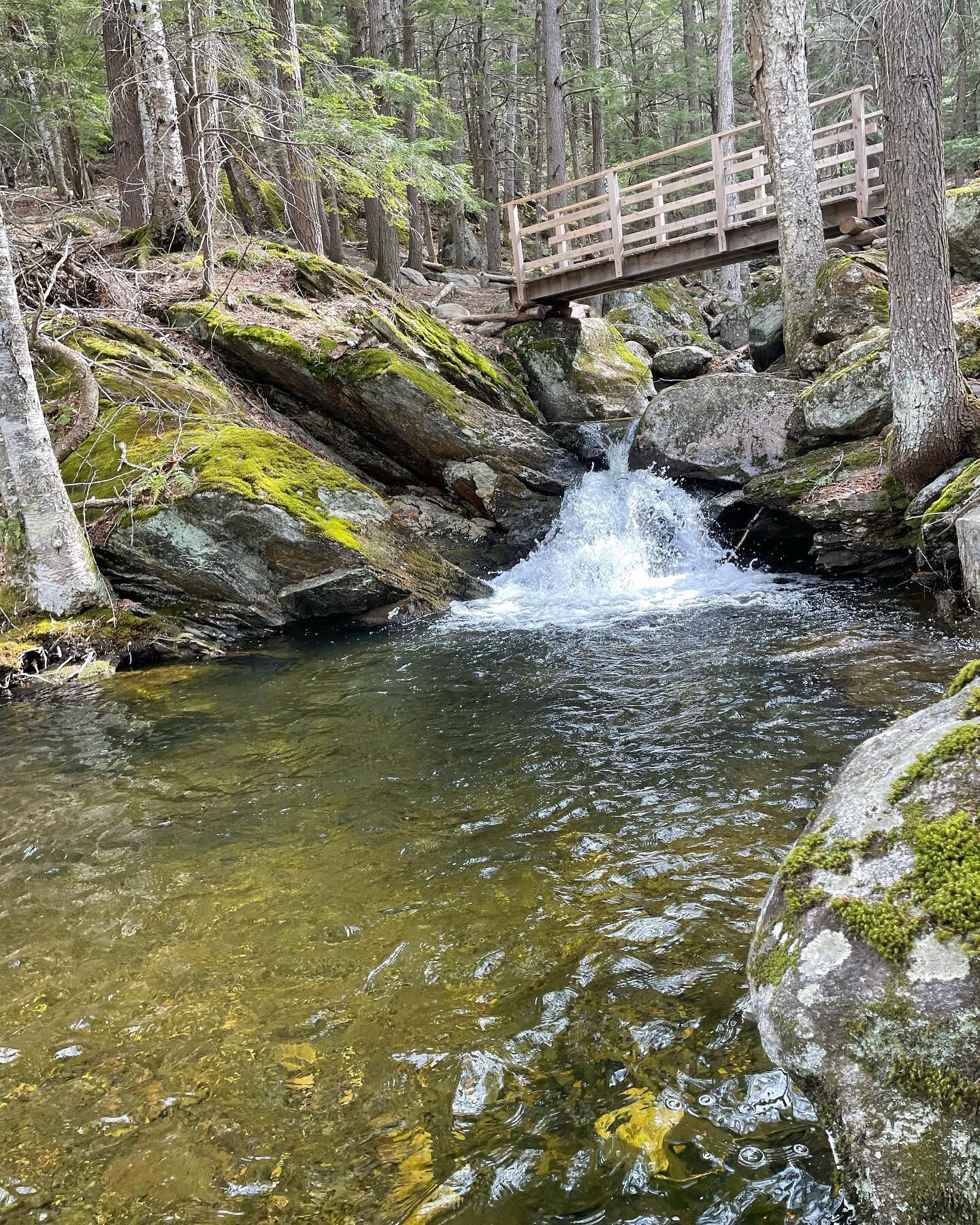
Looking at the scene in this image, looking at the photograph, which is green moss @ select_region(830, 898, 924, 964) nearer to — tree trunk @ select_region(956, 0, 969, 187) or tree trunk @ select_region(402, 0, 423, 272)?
tree trunk @ select_region(402, 0, 423, 272)

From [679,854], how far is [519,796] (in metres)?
1.14

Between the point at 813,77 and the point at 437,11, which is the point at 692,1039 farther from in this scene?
the point at 813,77

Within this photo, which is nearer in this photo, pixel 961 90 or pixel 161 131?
pixel 161 131

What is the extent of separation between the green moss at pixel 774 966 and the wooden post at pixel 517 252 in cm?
1649

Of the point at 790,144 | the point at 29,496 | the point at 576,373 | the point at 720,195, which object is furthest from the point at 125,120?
the point at 790,144

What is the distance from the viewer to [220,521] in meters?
9.04

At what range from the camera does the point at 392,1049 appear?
9.29 ft

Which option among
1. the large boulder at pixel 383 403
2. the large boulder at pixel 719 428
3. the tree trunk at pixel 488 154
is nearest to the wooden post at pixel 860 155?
the large boulder at pixel 719 428

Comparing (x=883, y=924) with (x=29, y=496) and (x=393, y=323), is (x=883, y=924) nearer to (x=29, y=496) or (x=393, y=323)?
(x=29, y=496)

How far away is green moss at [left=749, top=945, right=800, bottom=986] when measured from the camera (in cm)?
223

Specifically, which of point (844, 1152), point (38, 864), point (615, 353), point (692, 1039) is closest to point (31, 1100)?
point (38, 864)

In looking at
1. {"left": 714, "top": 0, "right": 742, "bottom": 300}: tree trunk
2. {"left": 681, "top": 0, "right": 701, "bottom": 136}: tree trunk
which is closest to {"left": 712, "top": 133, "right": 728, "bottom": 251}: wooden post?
{"left": 714, "top": 0, "right": 742, "bottom": 300}: tree trunk

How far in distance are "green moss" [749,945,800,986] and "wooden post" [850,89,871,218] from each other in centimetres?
1468

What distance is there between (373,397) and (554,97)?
12.2 m
